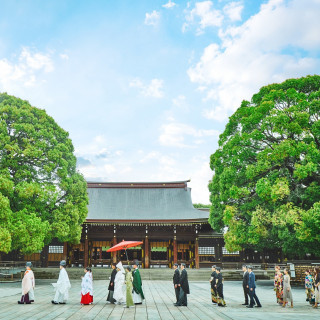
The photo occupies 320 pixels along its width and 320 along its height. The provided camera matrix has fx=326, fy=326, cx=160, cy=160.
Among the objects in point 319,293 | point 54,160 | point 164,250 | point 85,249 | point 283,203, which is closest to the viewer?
point 319,293

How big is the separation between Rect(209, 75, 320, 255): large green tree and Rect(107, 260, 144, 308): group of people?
862cm

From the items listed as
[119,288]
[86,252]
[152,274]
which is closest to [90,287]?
[119,288]

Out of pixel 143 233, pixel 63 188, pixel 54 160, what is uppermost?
pixel 54 160

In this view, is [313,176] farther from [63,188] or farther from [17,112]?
[17,112]

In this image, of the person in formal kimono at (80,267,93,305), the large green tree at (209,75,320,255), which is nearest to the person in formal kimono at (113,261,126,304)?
the person in formal kimono at (80,267,93,305)

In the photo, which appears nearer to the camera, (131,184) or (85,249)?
(85,249)

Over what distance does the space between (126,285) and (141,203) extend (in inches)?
787

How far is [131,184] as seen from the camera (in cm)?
3284

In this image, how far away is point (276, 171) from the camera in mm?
18141

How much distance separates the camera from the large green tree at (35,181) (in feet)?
53.5

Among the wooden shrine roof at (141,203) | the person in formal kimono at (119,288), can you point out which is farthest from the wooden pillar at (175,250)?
the person in formal kimono at (119,288)

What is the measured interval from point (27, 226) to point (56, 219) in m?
2.25

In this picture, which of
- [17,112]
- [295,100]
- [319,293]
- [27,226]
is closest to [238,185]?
[295,100]

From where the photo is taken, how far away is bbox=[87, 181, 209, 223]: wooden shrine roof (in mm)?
27780
